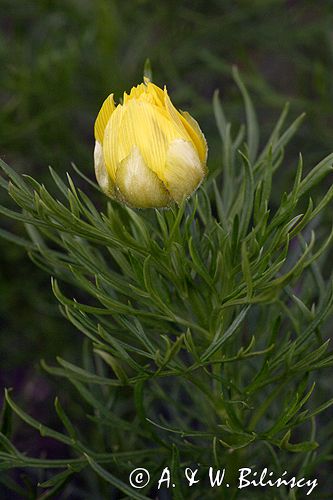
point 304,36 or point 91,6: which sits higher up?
point 91,6

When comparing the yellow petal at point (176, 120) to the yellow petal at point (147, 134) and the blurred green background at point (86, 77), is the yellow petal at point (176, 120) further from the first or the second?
the blurred green background at point (86, 77)

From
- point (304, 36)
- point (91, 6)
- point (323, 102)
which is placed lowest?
point (323, 102)

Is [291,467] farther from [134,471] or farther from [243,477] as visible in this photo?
[134,471]

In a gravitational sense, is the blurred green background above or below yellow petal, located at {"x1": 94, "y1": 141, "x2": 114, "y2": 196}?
above

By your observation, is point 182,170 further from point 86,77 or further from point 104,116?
point 86,77

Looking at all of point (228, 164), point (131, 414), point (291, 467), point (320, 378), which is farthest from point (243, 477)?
point (131, 414)

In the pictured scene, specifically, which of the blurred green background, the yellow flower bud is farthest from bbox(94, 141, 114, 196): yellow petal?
the blurred green background

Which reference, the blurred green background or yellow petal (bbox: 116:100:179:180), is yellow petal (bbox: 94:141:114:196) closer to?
yellow petal (bbox: 116:100:179:180)

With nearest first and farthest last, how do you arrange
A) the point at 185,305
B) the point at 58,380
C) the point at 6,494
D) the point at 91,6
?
the point at 185,305, the point at 6,494, the point at 58,380, the point at 91,6
